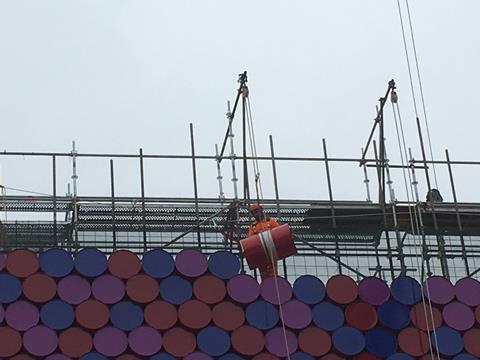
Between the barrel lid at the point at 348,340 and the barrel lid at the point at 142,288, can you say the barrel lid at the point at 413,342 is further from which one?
the barrel lid at the point at 142,288

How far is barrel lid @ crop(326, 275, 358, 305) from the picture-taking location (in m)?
21.5

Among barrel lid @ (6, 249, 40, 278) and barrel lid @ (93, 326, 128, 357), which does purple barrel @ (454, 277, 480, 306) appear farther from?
barrel lid @ (6, 249, 40, 278)

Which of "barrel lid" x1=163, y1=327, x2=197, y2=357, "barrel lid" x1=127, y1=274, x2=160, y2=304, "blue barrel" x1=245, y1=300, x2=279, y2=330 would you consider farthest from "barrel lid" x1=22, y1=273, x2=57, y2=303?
"blue barrel" x1=245, y1=300, x2=279, y2=330

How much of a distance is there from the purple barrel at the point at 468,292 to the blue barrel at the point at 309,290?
2.43 meters

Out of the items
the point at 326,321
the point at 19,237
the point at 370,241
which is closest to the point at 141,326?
the point at 326,321

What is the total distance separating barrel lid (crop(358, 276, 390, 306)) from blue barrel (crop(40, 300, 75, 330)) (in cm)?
502

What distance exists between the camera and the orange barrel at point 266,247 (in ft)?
71.1

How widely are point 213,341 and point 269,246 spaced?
2037mm

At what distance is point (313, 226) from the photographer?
24.9 meters

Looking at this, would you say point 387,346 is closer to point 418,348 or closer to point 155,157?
point 418,348

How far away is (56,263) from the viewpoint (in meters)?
20.7

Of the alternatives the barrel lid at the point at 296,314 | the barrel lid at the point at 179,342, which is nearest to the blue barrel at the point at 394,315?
the barrel lid at the point at 296,314

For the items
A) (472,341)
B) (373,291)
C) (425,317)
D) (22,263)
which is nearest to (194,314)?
(22,263)

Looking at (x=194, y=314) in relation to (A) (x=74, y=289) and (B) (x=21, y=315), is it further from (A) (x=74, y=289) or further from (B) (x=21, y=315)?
(B) (x=21, y=315)
